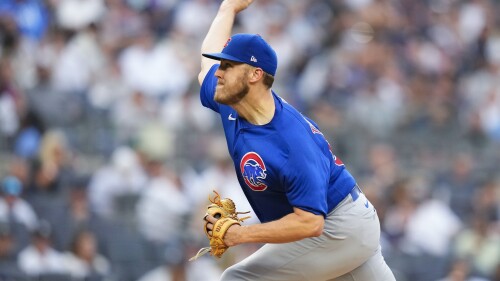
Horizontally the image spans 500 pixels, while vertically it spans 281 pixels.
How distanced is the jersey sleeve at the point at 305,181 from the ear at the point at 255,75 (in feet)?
1.23

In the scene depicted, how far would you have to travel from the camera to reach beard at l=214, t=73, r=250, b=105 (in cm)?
499

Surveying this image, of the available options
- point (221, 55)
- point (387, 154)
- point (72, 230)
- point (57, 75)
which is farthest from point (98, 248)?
point (221, 55)

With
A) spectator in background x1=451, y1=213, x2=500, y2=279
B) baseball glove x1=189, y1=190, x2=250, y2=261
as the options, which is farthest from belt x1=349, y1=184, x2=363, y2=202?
spectator in background x1=451, y1=213, x2=500, y2=279

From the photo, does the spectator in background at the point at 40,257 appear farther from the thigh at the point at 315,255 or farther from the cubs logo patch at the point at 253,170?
the cubs logo patch at the point at 253,170

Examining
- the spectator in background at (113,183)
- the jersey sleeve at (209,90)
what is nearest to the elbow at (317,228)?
the jersey sleeve at (209,90)

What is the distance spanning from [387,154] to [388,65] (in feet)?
7.41

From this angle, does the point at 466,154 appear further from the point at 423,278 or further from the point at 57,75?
the point at 57,75

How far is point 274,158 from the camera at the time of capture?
4.90 metres

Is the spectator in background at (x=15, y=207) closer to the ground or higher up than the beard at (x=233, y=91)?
higher up

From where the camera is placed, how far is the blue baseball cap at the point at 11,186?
944 centimetres

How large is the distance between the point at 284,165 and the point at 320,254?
59 centimetres

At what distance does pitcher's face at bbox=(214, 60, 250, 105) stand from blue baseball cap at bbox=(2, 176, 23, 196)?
16.0 feet

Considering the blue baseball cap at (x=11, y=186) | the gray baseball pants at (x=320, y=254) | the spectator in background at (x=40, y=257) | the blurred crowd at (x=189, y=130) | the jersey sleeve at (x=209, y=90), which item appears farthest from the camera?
the blurred crowd at (x=189, y=130)

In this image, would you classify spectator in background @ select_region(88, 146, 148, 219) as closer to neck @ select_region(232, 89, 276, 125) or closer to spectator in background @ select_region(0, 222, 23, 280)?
spectator in background @ select_region(0, 222, 23, 280)
